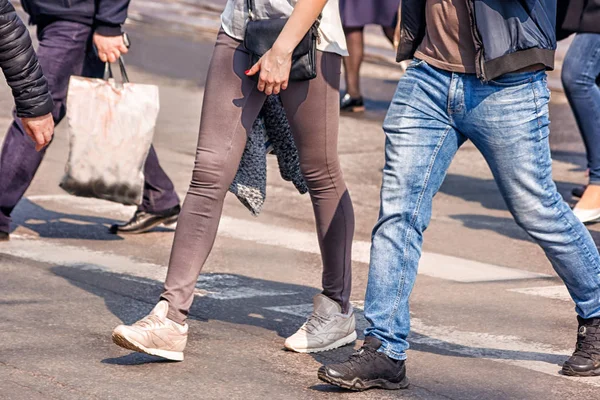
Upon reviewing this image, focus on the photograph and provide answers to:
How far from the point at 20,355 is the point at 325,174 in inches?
49.2

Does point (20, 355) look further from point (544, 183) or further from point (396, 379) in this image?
point (544, 183)

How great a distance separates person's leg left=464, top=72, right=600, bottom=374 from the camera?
4332mm

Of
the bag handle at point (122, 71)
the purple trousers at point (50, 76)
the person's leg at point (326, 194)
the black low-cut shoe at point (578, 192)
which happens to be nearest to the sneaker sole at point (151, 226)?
the purple trousers at point (50, 76)

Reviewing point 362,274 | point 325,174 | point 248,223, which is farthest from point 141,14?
point 325,174

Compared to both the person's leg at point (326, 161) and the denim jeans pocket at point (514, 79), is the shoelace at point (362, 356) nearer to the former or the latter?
the person's leg at point (326, 161)

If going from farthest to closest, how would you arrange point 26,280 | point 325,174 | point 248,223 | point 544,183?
1. point 248,223
2. point 26,280
3. point 325,174
4. point 544,183

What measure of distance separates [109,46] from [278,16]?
80.5 inches

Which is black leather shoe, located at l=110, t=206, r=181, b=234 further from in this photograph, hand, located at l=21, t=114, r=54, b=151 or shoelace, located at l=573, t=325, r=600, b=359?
shoelace, located at l=573, t=325, r=600, b=359

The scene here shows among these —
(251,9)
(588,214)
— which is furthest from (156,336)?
(588,214)

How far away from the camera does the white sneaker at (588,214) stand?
24.8 ft

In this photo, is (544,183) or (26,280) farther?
(26,280)

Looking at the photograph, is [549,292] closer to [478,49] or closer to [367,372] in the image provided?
[367,372]

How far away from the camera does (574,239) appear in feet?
14.8

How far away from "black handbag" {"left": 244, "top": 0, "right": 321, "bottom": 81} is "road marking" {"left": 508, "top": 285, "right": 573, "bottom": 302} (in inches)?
70.9
